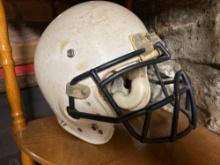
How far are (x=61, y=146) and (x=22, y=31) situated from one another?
44 cm

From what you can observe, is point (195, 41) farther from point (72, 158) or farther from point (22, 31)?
point (22, 31)

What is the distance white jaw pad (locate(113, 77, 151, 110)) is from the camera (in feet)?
1.59

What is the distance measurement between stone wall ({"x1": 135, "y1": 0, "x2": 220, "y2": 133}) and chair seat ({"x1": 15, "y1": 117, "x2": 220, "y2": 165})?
0.25 ft

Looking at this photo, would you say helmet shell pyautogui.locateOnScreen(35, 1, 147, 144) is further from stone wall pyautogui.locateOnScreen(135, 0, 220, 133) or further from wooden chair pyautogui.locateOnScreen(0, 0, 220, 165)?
stone wall pyautogui.locateOnScreen(135, 0, 220, 133)

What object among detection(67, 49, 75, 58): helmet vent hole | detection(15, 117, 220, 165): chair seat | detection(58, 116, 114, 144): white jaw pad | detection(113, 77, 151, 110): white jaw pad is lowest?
detection(15, 117, 220, 165): chair seat

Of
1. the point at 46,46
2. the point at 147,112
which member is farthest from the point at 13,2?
the point at 147,112

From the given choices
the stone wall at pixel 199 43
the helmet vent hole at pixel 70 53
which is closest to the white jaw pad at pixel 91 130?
the helmet vent hole at pixel 70 53

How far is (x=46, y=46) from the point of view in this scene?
1.66 feet

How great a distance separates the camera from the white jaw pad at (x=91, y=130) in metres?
0.51

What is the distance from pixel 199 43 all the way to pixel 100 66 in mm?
296

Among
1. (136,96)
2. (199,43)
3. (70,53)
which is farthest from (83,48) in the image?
(199,43)

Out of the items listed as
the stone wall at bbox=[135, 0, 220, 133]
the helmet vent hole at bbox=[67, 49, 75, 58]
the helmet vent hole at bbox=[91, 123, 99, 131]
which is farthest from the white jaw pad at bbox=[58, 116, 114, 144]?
the stone wall at bbox=[135, 0, 220, 133]

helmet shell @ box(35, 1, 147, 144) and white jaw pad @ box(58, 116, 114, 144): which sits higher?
helmet shell @ box(35, 1, 147, 144)

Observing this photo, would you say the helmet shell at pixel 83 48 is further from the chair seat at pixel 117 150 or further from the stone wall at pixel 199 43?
the stone wall at pixel 199 43
